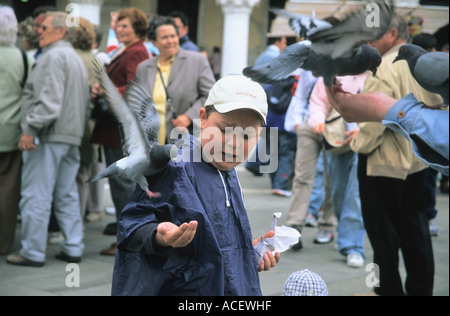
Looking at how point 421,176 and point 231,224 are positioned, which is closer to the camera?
point 231,224

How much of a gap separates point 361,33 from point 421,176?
2.23 metres

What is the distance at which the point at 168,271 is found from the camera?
1.90 meters

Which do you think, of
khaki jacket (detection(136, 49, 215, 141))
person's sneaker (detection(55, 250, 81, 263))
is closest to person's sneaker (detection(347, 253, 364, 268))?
khaki jacket (detection(136, 49, 215, 141))

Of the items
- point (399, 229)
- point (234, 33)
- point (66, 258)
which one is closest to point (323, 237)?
point (399, 229)

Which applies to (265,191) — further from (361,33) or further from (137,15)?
(361,33)

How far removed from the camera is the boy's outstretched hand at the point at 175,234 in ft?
5.56

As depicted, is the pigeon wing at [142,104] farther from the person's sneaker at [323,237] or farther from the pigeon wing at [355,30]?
the person's sneaker at [323,237]

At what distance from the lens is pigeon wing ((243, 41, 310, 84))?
2.36m

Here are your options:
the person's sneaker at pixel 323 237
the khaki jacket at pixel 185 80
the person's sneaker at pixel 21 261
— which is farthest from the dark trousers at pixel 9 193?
the person's sneaker at pixel 323 237

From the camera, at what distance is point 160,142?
4.84m

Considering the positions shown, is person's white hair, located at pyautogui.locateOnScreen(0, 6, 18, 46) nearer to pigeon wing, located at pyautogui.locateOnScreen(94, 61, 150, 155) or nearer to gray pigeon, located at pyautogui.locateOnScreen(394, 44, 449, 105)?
pigeon wing, located at pyautogui.locateOnScreen(94, 61, 150, 155)

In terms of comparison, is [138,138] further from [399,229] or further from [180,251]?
[399,229]

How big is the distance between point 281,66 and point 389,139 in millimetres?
2026
